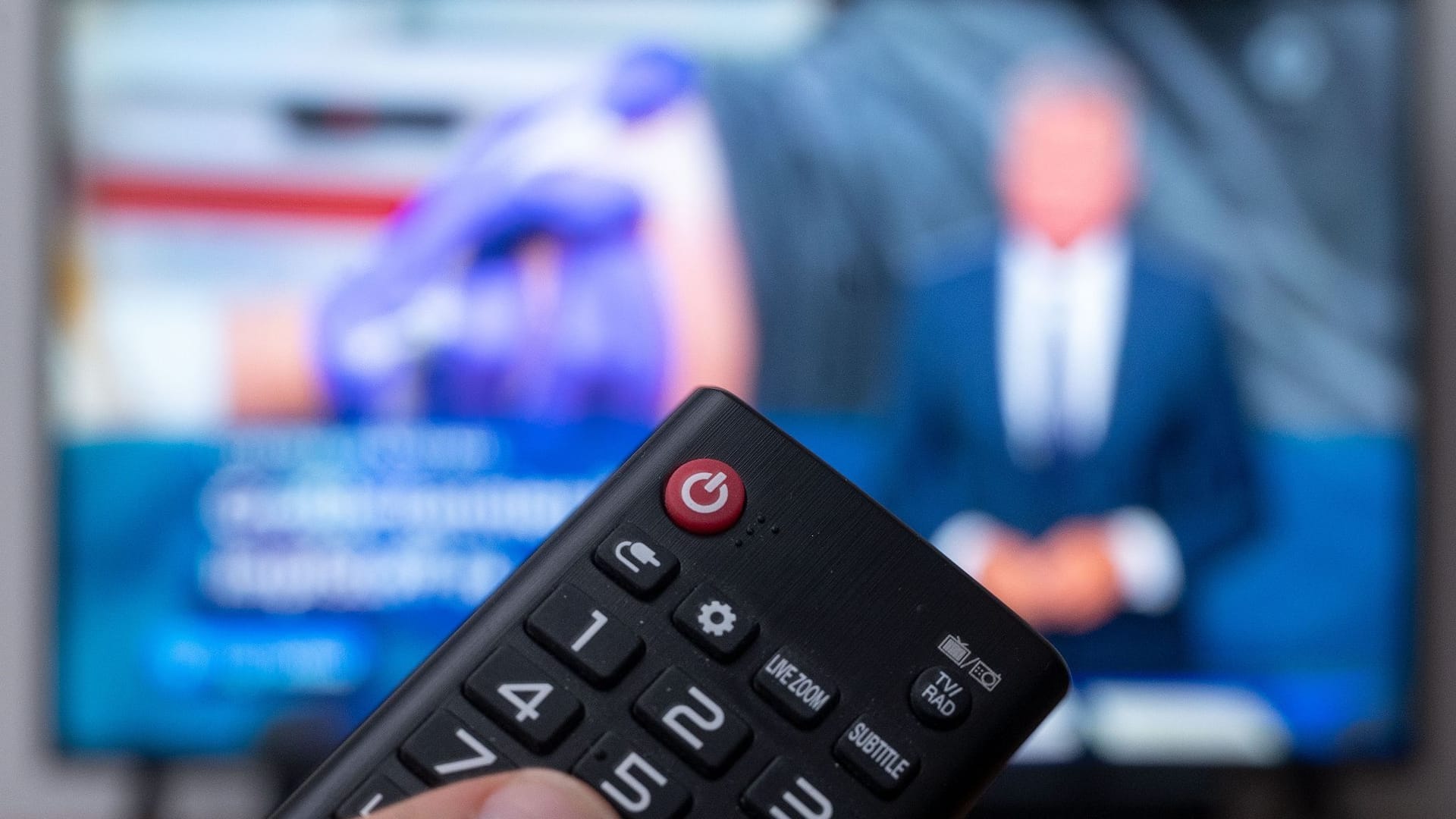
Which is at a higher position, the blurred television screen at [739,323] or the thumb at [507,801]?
the blurred television screen at [739,323]

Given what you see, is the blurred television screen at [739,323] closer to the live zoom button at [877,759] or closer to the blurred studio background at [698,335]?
the blurred studio background at [698,335]

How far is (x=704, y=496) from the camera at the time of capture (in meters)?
0.34

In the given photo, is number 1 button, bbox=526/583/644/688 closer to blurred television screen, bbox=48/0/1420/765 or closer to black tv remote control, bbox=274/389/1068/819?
black tv remote control, bbox=274/389/1068/819

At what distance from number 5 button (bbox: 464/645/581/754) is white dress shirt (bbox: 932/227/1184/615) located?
0.56 metres

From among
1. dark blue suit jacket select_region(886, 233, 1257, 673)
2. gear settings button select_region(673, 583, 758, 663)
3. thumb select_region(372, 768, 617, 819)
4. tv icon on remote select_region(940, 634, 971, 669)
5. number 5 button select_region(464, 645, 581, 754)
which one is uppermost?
dark blue suit jacket select_region(886, 233, 1257, 673)

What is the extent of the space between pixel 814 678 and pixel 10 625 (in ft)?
2.55

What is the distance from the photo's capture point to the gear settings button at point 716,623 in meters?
0.33

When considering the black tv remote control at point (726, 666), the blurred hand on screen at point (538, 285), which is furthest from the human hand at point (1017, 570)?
the black tv remote control at point (726, 666)

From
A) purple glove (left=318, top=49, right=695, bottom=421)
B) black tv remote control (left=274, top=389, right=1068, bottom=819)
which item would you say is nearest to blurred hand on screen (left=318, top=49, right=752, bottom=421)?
purple glove (left=318, top=49, right=695, bottom=421)

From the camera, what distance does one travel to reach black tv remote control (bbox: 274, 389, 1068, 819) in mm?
311

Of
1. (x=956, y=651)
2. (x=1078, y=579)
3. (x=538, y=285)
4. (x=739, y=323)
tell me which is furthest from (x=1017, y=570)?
(x=956, y=651)

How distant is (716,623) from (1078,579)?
0.57 meters

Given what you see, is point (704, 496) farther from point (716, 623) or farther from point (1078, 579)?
point (1078, 579)

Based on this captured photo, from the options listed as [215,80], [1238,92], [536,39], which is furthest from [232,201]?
[1238,92]
